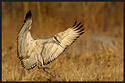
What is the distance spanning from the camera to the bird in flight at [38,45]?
394cm

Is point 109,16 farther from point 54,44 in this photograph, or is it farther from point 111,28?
point 54,44

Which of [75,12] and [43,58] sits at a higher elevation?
[75,12]

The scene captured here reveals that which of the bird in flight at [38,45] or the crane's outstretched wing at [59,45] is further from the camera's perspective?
the crane's outstretched wing at [59,45]

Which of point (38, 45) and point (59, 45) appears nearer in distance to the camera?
point (38, 45)

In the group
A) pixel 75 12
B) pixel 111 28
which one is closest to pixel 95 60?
pixel 75 12

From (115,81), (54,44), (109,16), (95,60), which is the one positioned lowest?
(115,81)

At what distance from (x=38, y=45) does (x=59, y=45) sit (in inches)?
13.9

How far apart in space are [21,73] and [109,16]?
28.4 feet

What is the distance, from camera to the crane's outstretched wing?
4113 millimetres

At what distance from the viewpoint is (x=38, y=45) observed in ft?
13.1

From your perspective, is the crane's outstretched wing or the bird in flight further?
the crane's outstretched wing

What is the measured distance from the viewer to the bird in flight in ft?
12.9

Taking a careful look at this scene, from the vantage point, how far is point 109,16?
13.6m

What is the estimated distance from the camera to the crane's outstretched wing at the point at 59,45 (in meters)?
4.11
